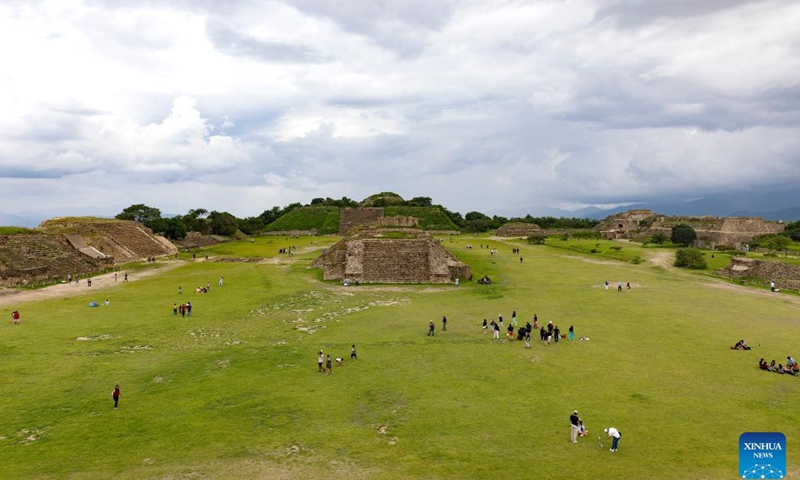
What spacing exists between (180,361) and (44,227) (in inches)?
1961

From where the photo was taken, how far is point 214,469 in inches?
430

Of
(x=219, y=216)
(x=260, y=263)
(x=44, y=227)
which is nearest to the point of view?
(x=260, y=263)

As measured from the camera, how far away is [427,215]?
341ft

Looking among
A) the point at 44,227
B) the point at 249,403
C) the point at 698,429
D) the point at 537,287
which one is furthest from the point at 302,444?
the point at 44,227

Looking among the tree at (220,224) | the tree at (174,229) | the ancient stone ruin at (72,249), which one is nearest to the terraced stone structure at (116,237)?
the ancient stone ruin at (72,249)

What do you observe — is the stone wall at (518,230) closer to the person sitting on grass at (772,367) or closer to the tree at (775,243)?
the tree at (775,243)

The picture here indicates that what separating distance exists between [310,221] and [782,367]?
9392 centimetres

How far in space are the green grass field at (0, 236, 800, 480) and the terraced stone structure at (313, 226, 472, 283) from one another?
8236 mm

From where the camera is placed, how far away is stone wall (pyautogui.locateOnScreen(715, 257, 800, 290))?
35469mm

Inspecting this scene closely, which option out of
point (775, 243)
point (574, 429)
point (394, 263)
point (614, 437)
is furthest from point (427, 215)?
point (614, 437)

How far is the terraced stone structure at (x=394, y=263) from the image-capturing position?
37.7 m

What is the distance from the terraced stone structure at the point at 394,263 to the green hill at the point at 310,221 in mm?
59083

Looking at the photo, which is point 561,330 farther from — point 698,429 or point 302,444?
point 302,444

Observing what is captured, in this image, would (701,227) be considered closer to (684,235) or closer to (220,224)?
(684,235)
